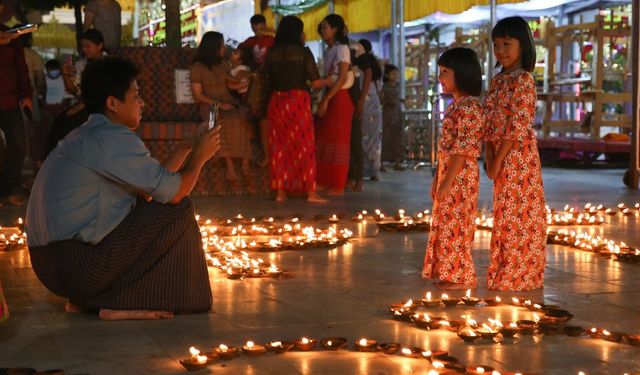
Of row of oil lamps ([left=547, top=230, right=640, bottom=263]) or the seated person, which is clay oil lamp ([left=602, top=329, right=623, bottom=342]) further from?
row of oil lamps ([left=547, top=230, right=640, bottom=263])

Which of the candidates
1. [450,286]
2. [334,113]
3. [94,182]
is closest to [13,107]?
[334,113]

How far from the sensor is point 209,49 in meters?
9.77

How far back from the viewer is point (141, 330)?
4316 mm

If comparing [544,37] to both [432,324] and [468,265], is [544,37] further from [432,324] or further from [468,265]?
[432,324]

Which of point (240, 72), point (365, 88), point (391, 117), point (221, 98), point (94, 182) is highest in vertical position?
point (240, 72)

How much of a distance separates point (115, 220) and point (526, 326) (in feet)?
5.98

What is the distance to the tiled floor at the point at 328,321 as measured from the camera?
3.76 m

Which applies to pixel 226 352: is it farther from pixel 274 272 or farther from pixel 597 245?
pixel 597 245

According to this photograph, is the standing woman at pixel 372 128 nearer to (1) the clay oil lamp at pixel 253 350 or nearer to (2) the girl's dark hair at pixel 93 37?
(2) the girl's dark hair at pixel 93 37

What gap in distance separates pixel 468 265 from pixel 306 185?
4530 mm

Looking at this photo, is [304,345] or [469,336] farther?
[469,336]

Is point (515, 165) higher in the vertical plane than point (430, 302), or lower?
higher

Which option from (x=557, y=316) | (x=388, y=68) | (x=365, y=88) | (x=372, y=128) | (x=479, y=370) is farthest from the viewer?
(x=388, y=68)

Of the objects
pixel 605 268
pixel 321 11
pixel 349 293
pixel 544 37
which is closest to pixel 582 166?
pixel 544 37
